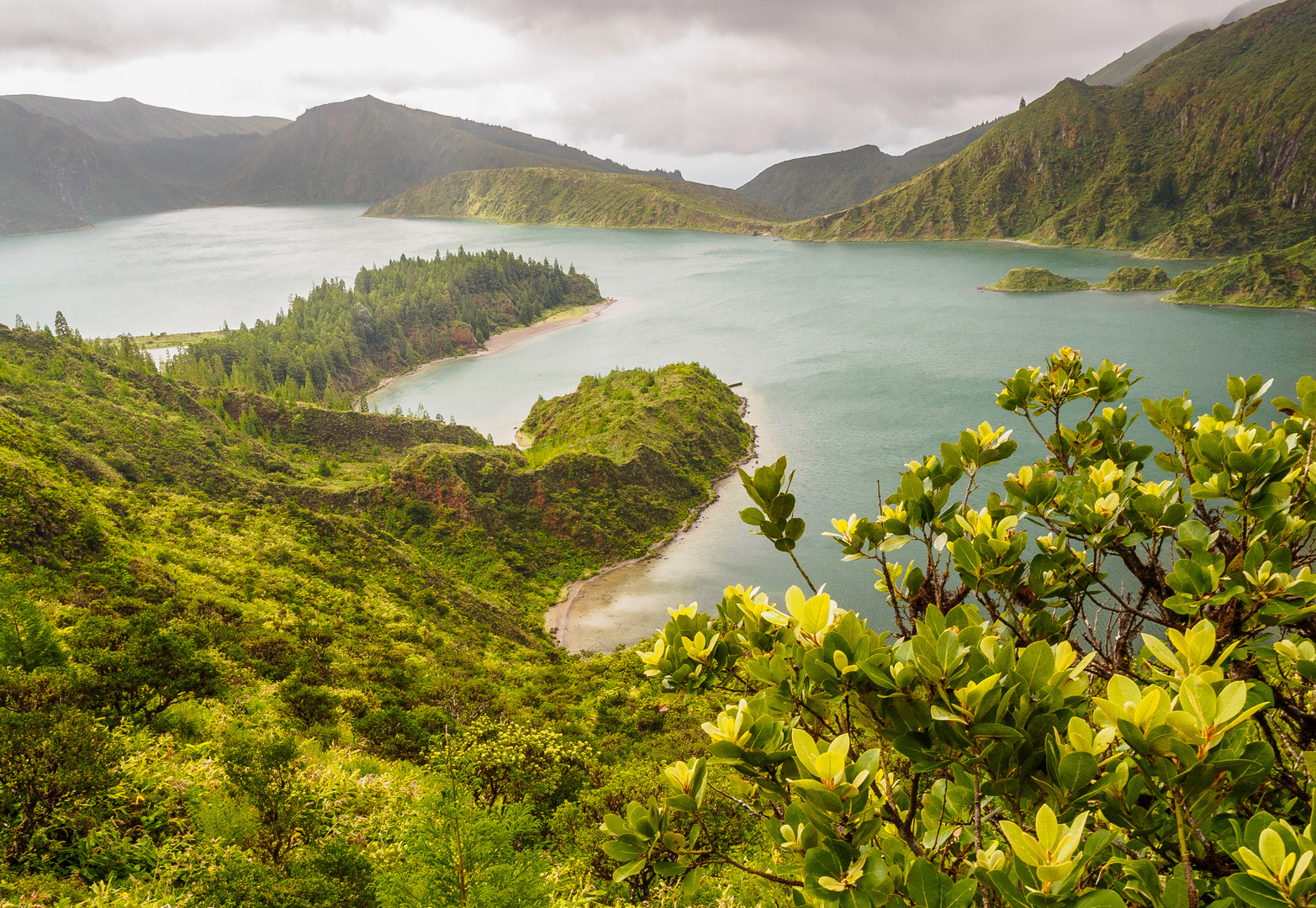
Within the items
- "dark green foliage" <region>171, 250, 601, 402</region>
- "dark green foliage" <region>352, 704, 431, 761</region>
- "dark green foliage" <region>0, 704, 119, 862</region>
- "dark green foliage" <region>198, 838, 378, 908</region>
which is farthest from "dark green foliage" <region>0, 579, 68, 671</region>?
"dark green foliage" <region>171, 250, 601, 402</region>

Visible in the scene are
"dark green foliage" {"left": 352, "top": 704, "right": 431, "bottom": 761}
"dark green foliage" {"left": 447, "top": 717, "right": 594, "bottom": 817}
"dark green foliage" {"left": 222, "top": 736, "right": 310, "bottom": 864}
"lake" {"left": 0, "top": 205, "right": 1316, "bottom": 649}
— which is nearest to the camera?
"dark green foliage" {"left": 222, "top": 736, "right": 310, "bottom": 864}

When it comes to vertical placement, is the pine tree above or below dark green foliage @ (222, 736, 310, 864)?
above

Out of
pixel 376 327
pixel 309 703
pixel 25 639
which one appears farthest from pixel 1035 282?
pixel 25 639

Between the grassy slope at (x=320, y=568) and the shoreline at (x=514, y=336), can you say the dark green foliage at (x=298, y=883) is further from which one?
the shoreline at (x=514, y=336)

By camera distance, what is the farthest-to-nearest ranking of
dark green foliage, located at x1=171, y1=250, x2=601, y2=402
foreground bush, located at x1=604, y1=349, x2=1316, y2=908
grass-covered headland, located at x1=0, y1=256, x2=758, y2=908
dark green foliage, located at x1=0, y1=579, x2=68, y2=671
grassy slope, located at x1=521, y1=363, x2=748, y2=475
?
dark green foliage, located at x1=171, y1=250, x2=601, y2=402, grassy slope, located at x1=521, y1=363, x2=748, y2=475, dark green foliage, located at x1=0, y1=579, x2=68, y2=671, grass-covered headland, located at x1=0, y1=256, x2=758, y2=908, foreground bush, located at x1=604, y1=349, x2=1316, y2=908

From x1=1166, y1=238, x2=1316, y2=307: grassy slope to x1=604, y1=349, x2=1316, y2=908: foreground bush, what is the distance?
9747 cm

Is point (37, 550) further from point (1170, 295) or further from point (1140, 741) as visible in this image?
point (1170, 295)

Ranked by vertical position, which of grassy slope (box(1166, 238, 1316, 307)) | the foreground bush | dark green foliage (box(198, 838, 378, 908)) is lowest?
dark green foliage (box(198, 838, 378, 908))

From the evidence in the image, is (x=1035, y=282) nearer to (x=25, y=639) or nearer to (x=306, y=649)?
(x=306, y=649)

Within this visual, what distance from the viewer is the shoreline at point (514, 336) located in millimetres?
79637

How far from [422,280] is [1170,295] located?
320ft

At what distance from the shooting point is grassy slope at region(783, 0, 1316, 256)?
401ft

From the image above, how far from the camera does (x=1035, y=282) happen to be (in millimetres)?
93125

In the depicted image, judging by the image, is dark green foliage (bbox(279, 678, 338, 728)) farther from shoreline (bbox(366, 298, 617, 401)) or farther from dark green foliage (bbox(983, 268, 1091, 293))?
dark green foliage (bbox(983, 268, 1091, 293))
